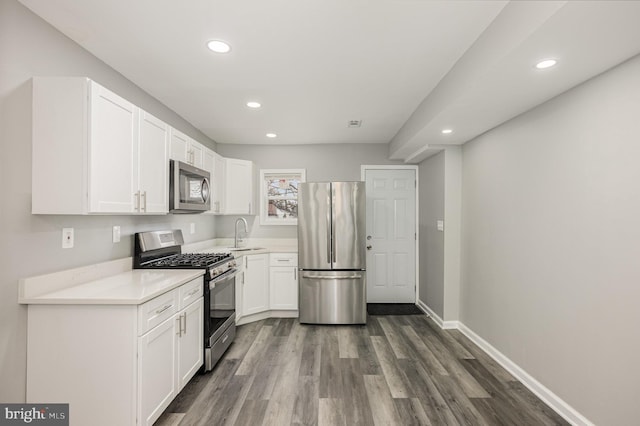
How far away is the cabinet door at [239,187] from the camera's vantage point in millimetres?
4188

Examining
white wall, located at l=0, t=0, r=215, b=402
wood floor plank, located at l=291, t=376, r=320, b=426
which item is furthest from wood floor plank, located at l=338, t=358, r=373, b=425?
white wall, located at l=0, t=0, r=215, b=402

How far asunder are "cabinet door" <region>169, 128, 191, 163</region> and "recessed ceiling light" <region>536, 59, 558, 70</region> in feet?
9.06

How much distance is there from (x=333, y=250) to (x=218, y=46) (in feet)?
8.59

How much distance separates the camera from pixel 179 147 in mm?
2883

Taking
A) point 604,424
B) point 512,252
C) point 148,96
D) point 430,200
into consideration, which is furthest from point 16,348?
point 430,200

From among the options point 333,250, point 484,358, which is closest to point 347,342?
point 333,250

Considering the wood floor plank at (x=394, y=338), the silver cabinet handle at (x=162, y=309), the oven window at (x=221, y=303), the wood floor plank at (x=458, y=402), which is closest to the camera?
the silver cabinet handle at (x=162, y=309)

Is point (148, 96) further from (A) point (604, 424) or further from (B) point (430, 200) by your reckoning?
(A) point (604, 424)

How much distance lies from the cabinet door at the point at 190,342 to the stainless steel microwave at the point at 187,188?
34.6 inches

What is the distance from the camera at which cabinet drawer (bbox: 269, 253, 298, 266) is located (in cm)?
414

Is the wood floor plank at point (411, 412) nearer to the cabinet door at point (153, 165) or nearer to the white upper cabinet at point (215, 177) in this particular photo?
the cabinet door at point (153, 165)

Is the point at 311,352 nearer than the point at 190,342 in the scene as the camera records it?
No

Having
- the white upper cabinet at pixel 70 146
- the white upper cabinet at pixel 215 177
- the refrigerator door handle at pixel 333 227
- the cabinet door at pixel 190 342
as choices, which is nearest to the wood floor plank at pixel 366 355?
the refrigerator door handle at pixel 333 227

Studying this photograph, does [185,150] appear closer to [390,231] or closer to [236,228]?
[236,228]
